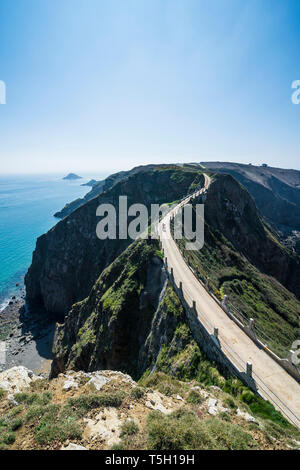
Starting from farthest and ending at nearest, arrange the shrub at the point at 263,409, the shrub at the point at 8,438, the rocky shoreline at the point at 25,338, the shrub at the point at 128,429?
the rocky shoreline at the point at 25,338 → the shrub at the point at 263,409 → the shrub at the point at 128,429 → the shrub at the point at 8,438

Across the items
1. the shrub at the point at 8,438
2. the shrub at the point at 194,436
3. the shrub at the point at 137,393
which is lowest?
the shrub at the point at 137,393

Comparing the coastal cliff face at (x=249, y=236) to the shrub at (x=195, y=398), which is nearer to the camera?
the shrub at (x=195, y=398)

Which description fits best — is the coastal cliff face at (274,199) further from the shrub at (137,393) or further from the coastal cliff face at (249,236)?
the shrub at (137,393)

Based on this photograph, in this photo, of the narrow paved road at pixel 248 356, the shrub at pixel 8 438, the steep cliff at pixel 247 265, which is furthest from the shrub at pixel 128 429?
the steep cliff at pixel 247 265

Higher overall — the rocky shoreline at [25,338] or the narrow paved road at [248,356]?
the narrow paved road at [248,356]

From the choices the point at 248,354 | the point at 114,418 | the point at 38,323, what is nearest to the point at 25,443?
the point at 114,418

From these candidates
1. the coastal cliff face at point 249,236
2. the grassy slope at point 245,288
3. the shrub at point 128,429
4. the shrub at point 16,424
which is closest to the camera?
the shrub at point 128,429

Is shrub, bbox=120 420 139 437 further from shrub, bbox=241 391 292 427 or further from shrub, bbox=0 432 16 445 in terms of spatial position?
shrub, bbox=241 391 292 427
